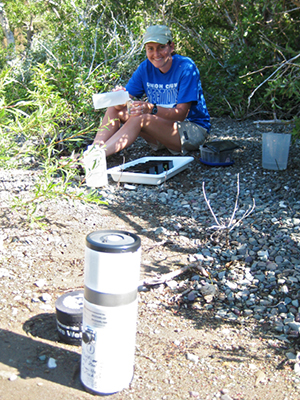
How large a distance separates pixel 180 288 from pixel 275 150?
2188 millimetres

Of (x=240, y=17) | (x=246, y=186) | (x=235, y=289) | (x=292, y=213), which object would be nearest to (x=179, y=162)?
(x=246, y=186)

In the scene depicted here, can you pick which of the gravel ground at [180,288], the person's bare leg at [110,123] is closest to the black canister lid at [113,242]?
the gravel ground at [180,288]

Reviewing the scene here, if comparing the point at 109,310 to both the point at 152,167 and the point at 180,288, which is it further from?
the point at 152,167

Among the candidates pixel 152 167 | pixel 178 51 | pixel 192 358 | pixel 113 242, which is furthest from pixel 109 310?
pixel 178 51

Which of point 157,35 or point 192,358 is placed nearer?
point 192,358

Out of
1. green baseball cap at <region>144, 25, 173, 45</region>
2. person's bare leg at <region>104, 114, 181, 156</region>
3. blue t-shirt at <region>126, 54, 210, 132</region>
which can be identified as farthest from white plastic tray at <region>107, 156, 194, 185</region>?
green baseball cap at <region>144, 25, 173, 45</region>

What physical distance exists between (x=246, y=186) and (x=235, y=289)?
1.65m

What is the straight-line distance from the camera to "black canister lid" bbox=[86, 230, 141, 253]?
1.58 m

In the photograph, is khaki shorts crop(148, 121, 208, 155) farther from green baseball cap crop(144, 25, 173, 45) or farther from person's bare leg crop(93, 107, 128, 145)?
green baseball cap crop(144, 25, 173, 45)

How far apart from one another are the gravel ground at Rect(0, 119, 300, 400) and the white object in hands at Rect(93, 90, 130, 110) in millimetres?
769

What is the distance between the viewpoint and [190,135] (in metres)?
4.54

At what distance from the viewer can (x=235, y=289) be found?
2.57m

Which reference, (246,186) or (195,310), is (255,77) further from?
(195,310)

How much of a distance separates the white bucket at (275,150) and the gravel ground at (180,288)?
0.41 feet
